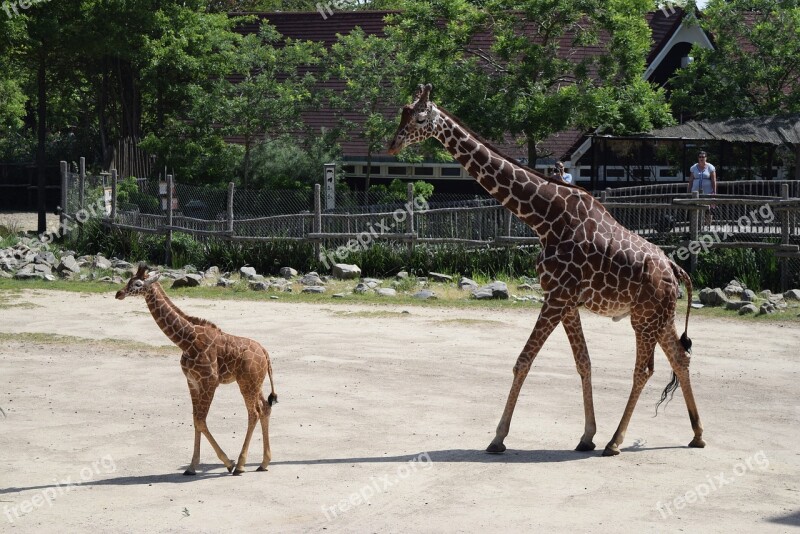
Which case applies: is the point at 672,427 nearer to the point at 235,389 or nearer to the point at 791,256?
the point at 235,389

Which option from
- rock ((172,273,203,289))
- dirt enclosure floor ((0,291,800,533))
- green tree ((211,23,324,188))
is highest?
green tree ((211,23,324,188))

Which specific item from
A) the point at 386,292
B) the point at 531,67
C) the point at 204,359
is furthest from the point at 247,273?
the point at 204,359

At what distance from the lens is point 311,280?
72.2 feet

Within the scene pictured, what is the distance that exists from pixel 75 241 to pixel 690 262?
14.3 metres

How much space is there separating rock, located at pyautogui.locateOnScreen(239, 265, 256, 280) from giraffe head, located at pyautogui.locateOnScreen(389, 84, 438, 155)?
1230cm

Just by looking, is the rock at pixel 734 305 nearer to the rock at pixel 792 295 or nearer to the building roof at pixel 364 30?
the rock at pixel 792 295

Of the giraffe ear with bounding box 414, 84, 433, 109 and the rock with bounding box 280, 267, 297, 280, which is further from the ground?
the giraffe ear with bounding box 414, 84, 433, 109

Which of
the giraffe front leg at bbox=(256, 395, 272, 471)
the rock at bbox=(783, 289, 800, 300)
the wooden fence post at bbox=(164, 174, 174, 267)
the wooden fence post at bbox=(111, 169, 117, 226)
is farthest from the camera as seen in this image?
the wooden fence post at bbox=(111, 169, 117, 226)

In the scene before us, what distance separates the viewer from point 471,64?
26312 millimetres

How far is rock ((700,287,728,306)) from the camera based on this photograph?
19.4m

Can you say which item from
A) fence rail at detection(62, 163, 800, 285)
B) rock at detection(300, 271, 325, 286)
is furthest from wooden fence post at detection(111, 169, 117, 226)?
rock at detection(300, 271, 325, 286)

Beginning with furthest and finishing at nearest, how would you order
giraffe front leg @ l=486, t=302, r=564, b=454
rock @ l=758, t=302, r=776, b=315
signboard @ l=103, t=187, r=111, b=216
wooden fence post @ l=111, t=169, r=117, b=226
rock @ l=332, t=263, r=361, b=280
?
signboard @ l=103, t=187, r=111, b=216
wooden fence post @ l=111, t=169, r=117, b=226
rock @ l=332, t=263, r=361, b=280
rock @ l=758, t=302, r=776, b=315
giraffe front leg @ l=486, t=302, r=564, b=454

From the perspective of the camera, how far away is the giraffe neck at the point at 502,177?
1062cm

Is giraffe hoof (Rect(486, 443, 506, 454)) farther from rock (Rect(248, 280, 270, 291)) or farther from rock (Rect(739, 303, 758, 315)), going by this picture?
rock (Rect(248, 280, 270, 291))
